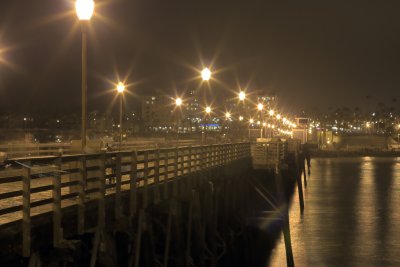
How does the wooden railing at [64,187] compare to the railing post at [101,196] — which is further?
the railing post at [101,196]

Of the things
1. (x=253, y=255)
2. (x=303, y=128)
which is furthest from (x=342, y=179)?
(x=253, y=255)

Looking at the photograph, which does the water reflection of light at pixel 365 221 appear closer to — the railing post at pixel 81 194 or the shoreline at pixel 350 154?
the railing post at pixel 81 194

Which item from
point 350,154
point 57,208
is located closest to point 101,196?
point 57,208

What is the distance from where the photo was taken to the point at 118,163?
14039mm

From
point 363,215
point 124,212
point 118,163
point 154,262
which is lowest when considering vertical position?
point 363,215

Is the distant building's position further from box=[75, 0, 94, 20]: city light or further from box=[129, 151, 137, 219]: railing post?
box=[75, 0, 94, 20]: city light

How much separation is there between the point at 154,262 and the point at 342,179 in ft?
243

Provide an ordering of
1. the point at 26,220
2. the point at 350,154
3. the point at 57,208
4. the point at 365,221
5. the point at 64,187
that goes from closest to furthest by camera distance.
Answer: the point at 26,220, the point at 57,208, the point at 64,187, the point at 365,221, the point at 350,154

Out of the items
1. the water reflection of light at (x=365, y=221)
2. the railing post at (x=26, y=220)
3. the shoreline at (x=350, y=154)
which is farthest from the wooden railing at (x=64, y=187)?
the shoreline at (x=350, y=154)

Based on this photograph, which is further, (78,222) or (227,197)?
(227,197)

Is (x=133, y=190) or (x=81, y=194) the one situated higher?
(x=81, y=194)

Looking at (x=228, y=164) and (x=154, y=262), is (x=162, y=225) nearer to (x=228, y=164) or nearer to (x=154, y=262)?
(x=154, y=262)

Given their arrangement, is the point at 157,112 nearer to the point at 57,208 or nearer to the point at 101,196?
the point at 101,196

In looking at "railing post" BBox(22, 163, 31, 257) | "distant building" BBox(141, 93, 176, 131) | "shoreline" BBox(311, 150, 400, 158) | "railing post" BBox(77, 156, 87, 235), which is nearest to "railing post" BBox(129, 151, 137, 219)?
"railing post" BBox(77, 156, 87, 235)
